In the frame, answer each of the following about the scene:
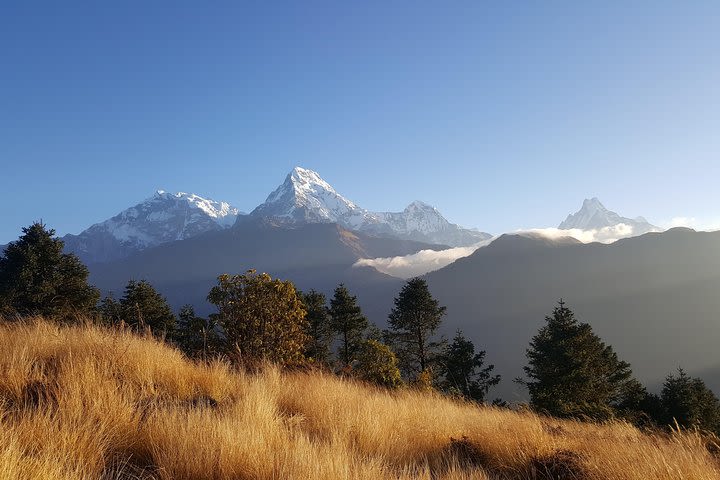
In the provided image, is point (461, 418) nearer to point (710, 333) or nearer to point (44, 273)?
point (44, 273)

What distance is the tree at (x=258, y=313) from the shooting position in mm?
17234

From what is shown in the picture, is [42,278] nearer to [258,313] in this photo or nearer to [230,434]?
[258,313]

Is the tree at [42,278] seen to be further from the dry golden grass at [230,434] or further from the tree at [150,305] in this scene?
the dry golden grass at [230,434]

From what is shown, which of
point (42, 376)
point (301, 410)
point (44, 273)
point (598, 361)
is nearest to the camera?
point (42, 376)

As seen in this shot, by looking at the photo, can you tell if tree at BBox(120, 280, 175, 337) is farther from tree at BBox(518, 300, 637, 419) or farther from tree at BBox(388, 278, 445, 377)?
tree at BBox(518, 300, 637, 419)

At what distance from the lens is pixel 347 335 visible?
3666cm

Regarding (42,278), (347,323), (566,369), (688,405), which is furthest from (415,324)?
(42,278)

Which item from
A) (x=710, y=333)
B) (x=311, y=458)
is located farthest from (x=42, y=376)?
(x=710, y=333)

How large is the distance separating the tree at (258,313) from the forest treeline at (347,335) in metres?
0.05

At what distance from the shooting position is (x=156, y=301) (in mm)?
36500

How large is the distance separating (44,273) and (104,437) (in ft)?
102

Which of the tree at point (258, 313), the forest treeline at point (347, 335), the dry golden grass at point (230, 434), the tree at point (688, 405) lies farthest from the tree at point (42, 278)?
the tree at point (688, 405)

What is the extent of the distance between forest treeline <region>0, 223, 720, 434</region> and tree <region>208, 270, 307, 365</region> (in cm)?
5

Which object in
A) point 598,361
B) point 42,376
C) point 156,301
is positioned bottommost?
point 598,361
